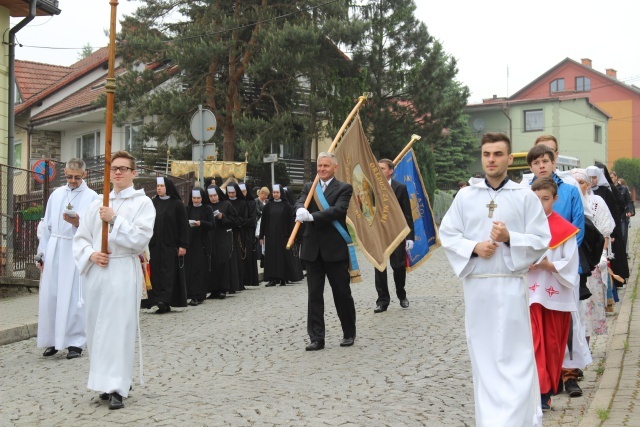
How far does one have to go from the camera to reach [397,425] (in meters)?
6.26

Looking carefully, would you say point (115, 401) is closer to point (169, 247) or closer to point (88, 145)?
point (169, 247)

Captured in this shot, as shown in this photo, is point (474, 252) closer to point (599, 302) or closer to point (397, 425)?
point (397, 425)

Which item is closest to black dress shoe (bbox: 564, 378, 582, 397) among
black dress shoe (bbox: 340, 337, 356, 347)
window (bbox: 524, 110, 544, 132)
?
black dress shoe (bbox: 340, 337, 356, 347)

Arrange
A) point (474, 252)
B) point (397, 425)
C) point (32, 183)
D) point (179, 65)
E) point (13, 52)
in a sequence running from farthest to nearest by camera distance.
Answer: point (179, 65), point (13, 52), point (32, 183), point (397, 425), point (474, 252)

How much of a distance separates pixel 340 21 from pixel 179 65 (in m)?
5.67

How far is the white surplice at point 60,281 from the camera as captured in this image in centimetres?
988

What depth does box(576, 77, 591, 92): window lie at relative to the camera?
76.9 m

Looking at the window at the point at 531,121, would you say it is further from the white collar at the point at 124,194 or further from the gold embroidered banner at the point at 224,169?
the white collar at the point at 124,194

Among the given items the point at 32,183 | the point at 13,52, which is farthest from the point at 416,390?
the point at 13,52

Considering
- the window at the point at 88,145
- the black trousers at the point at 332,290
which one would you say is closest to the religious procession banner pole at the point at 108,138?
the black trousers at the point at 332,290

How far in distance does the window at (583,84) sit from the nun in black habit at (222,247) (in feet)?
214

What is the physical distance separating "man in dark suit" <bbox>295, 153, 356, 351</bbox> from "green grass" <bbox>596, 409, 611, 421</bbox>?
391cm

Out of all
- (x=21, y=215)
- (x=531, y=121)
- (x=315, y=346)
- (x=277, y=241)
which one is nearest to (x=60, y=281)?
(x=315, y=346)

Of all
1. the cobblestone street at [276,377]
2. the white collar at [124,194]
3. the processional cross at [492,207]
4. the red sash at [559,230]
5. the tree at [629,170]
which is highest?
the tree at [629,170]
